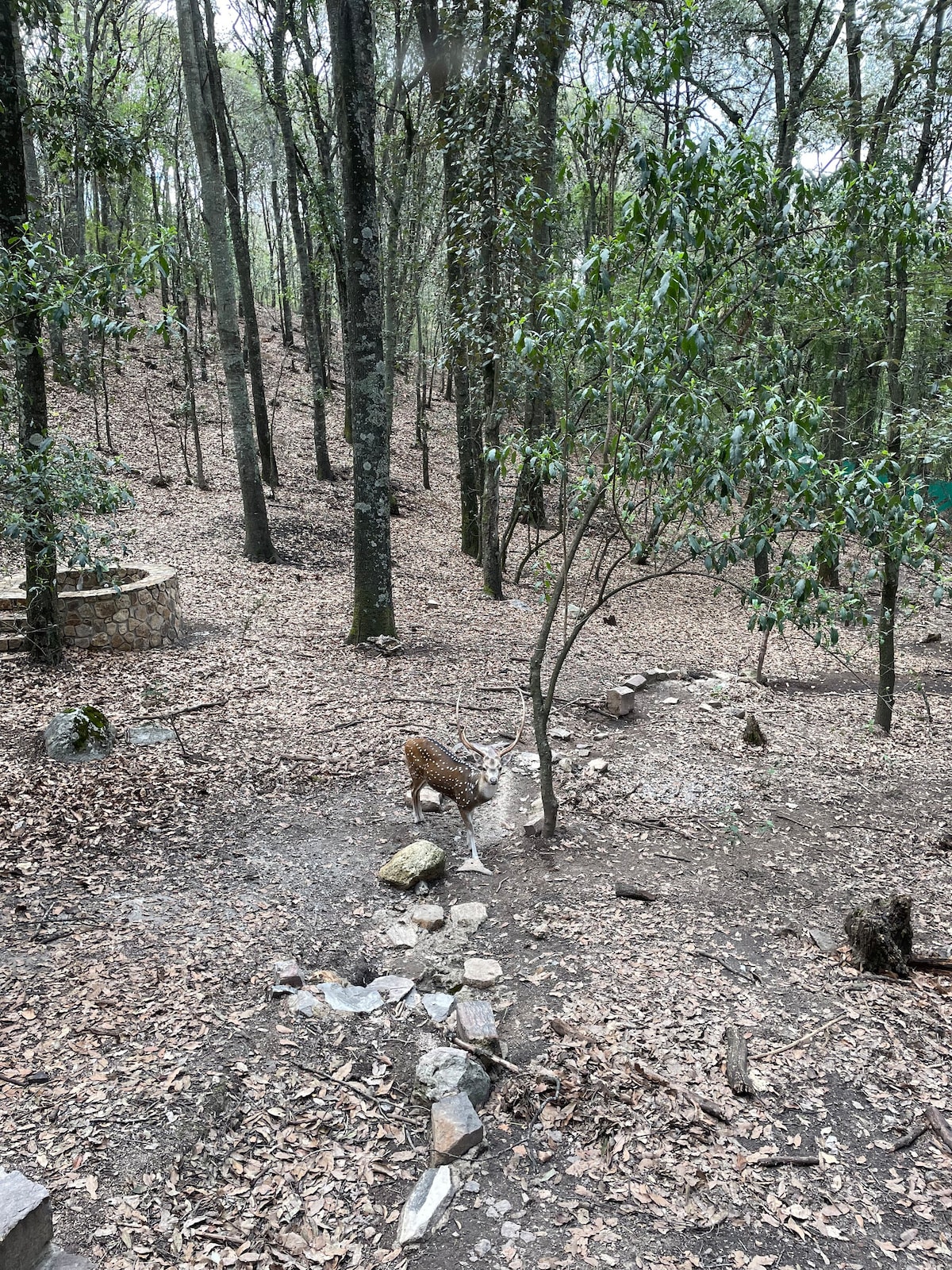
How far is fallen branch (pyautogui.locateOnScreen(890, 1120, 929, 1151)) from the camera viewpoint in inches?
125

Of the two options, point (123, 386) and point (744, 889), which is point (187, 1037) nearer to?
point (744, 889)

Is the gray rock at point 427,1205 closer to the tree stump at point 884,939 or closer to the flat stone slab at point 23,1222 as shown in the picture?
the flat stone slab at point 23,1222

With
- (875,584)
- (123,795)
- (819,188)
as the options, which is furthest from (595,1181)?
(875,584)

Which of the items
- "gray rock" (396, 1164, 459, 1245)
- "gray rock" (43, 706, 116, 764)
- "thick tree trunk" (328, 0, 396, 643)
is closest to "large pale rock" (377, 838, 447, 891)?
"gray rock" (396, 1164, 459, 1245)

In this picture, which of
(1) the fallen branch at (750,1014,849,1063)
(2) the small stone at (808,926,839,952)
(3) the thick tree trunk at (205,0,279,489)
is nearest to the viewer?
(1) the fallen branch at (750,1014,849,1063)

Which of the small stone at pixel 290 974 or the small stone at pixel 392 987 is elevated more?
the small stone at pixel 290 974

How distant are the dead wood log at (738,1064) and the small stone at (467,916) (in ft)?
5.01

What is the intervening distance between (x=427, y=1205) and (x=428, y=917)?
1.74 meters

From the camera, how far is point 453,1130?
3.04m

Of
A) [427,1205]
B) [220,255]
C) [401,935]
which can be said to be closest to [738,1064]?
[427,1205]

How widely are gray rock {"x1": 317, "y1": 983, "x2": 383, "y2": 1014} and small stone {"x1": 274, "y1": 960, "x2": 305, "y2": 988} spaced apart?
11 centimetres

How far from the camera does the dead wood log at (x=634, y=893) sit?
485 cm

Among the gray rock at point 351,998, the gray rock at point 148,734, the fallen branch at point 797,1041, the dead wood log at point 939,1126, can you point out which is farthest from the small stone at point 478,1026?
the gray rock at point 148,734

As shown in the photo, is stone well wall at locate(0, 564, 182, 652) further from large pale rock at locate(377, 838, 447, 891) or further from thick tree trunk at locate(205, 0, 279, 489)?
thick tree trunk at locate(205, 0, 279, 489)
